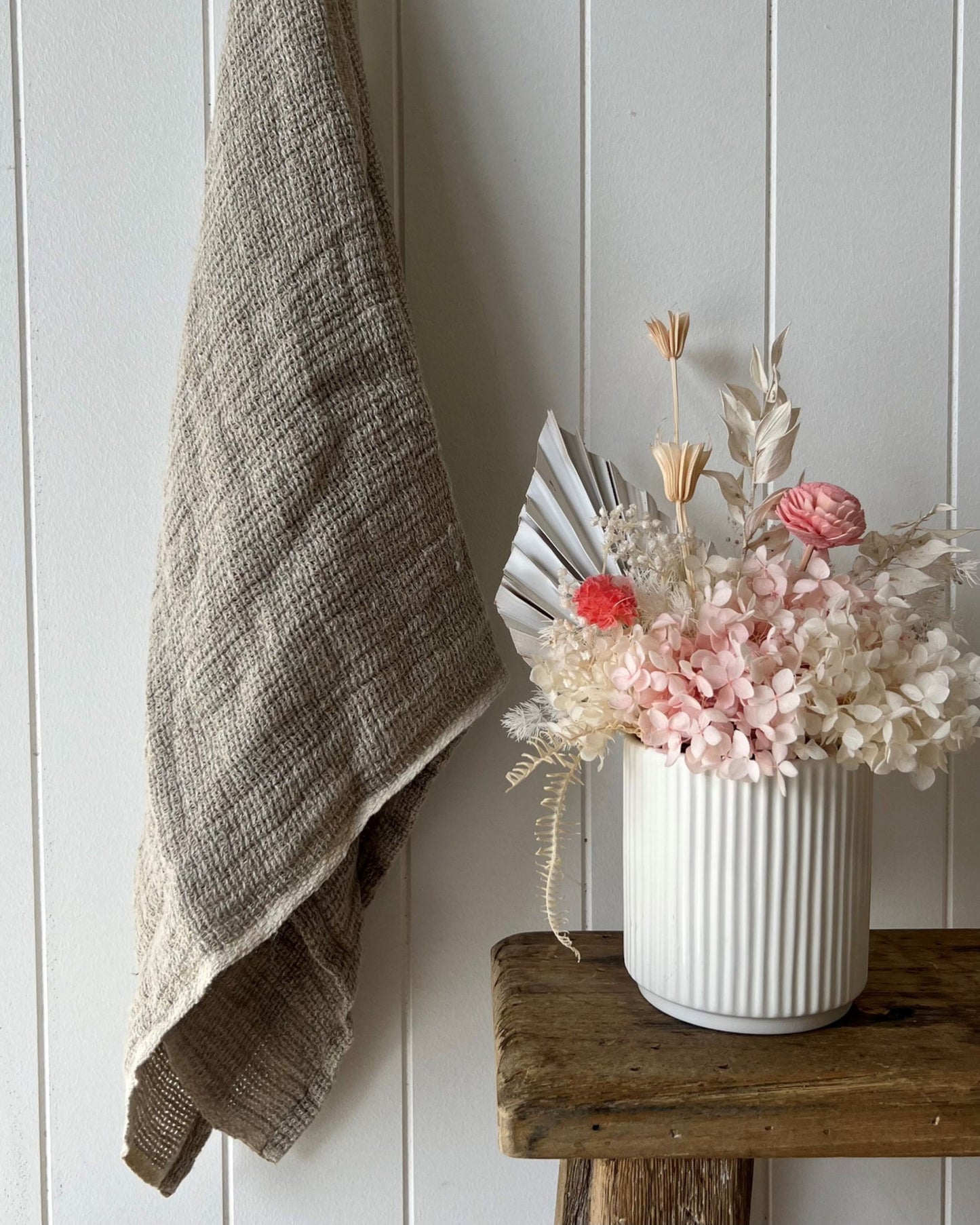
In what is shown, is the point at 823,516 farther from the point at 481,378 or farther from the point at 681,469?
the point at 481,378

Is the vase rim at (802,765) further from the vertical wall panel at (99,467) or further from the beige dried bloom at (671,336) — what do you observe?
the vertical wall panel at (99,467)

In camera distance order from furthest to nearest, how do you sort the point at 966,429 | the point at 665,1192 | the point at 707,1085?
the point at 966,429, the point at 665,1192, the point at 707,1085

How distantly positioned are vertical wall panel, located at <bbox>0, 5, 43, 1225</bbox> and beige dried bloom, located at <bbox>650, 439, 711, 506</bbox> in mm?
447

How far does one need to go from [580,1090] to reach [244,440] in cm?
40

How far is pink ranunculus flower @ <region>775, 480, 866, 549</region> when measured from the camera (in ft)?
1.63

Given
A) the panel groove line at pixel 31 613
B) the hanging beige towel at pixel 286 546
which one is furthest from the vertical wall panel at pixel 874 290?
the panel groove line at pixel 31 613

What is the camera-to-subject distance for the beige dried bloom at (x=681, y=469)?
56cm

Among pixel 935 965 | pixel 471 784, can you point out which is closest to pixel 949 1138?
pixel 935 965

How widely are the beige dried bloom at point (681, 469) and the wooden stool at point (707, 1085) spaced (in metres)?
0.30

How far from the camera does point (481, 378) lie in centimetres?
68

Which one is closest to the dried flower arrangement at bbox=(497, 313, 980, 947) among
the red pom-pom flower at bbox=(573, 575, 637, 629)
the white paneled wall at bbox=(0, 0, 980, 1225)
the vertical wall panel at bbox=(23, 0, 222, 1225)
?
the red pom-pom flower at bbox=(573, 575, 637, 629)

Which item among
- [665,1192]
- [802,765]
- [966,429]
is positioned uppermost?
[966,429]

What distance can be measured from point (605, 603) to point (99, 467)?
1.28 ft

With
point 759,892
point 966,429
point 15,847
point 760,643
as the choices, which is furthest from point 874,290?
point 15,847
